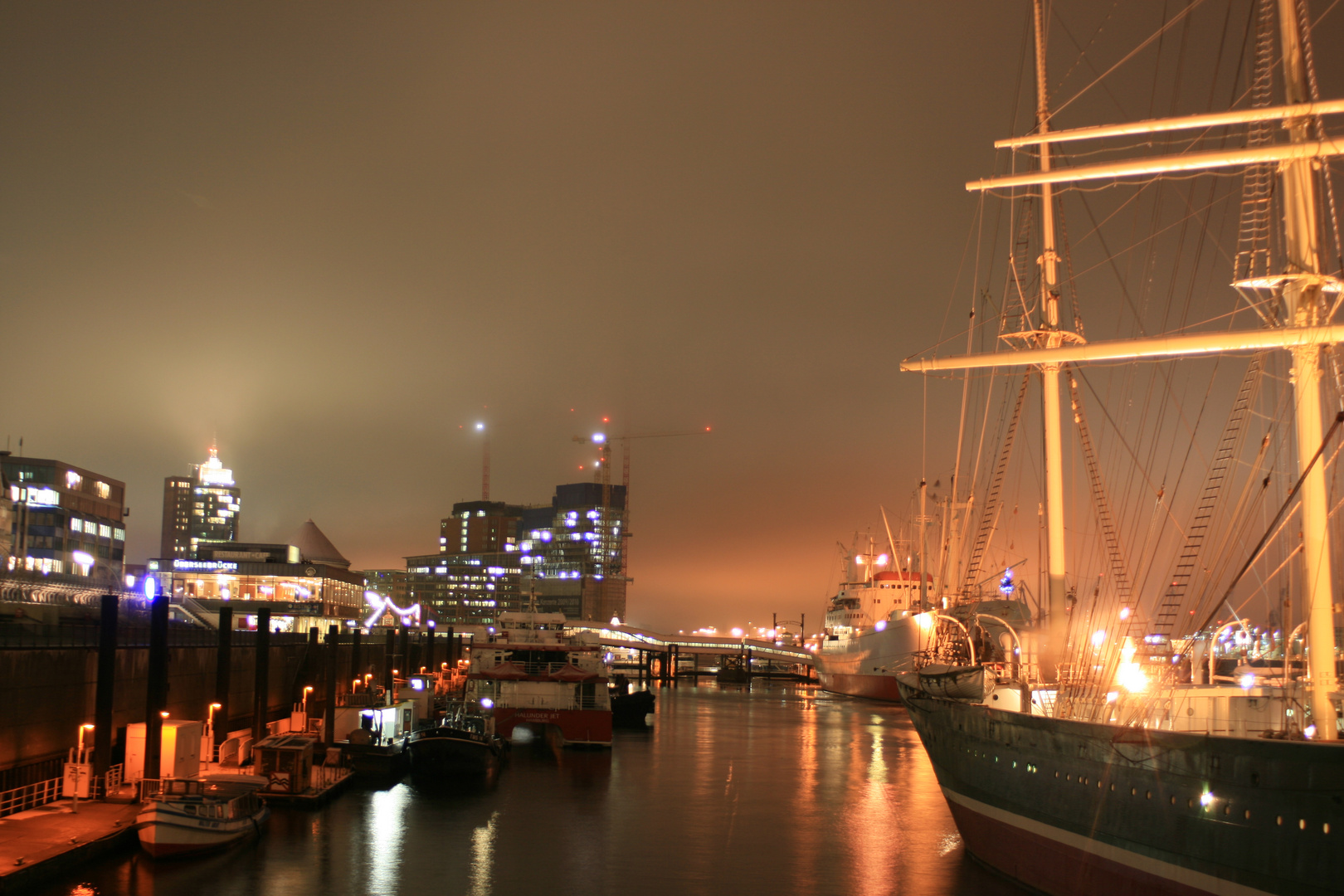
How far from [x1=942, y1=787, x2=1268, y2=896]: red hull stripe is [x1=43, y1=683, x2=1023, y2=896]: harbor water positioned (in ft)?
3.29

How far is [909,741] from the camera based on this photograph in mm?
65500

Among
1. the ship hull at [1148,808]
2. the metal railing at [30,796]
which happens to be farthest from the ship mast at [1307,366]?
the metal railing at [30,796]

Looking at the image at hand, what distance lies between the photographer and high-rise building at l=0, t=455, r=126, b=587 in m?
109

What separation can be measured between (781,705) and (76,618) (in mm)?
69460

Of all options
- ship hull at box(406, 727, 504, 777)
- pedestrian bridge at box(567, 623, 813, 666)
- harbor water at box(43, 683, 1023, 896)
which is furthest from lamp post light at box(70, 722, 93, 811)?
pedestrian bridge at box(567, 623, 813, 666)

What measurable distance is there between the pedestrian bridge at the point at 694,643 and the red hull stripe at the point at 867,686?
1529 inches

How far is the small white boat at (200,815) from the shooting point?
26.2 metres

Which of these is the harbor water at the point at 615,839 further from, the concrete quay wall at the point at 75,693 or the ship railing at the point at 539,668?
the concrete quay wall at the point at 75,693

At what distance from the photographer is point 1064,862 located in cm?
2261

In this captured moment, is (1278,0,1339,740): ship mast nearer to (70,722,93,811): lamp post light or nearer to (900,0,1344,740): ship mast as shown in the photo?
(900,0,1344,740): ship mast

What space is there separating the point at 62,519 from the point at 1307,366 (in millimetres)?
125931

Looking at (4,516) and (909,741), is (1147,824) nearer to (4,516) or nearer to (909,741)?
(909,741)

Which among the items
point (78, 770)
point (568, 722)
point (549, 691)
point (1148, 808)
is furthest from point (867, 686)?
point (1148, 808)

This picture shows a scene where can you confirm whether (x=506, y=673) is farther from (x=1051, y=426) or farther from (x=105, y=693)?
(x=1051, y=426)
